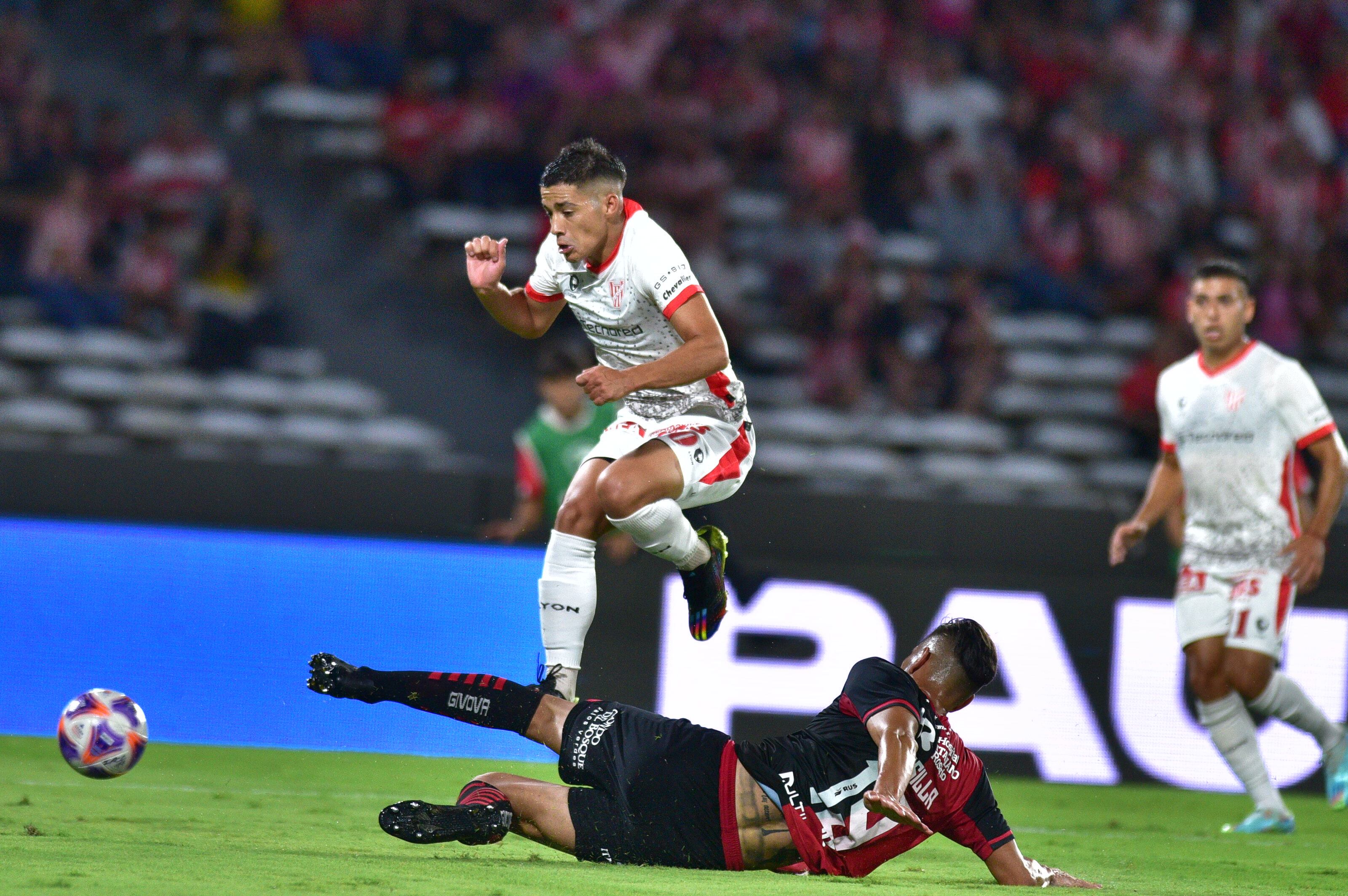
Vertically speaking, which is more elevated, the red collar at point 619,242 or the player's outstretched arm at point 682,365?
the red collar at point 619,242

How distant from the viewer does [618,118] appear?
42.2 feet

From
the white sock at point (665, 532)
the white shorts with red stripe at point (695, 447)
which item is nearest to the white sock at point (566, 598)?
the white sock at point (665, 532)

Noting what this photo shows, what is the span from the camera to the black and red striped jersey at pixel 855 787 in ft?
15.2

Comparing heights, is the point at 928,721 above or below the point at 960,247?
below

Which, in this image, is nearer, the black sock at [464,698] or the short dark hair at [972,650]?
the short dark hair at [972,650]

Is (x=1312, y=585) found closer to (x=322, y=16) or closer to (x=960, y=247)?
(x=960, y=247)

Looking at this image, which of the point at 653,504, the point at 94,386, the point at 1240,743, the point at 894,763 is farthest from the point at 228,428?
the point at 894,763

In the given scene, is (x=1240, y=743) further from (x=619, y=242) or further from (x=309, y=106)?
(x=309, y=106)

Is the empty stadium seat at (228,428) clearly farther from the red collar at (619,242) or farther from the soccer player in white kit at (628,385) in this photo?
the red collar at (619,242)

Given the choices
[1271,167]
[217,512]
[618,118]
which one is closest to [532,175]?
[618,118]

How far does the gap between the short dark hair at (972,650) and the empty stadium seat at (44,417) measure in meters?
8.06

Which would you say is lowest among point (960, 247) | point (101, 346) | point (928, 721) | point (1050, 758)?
point (1050, 758)

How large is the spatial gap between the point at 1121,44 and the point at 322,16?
277 inches

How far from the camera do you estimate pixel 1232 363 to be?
24.2ft
